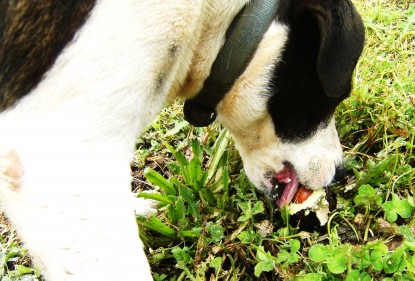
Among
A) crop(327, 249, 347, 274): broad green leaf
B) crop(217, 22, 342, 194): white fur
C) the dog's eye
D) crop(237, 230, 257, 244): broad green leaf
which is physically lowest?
the dog's eye

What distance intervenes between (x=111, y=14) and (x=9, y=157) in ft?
1.75

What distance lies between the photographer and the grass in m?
2.27

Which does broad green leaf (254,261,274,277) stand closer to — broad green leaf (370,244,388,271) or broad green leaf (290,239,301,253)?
broad green leaf (290,239,301,253)

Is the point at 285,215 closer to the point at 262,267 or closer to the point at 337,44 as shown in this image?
the point at 262,267

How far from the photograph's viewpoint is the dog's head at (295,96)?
2168 millimetres

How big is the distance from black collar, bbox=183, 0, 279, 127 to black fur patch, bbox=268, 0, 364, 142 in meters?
0.09

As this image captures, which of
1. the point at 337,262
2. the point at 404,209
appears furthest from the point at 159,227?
the point at 404,209

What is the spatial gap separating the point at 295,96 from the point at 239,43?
0.33 meters

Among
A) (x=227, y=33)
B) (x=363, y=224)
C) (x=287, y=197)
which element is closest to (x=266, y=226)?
(x=287, y=197)

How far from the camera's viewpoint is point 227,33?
2.16 m

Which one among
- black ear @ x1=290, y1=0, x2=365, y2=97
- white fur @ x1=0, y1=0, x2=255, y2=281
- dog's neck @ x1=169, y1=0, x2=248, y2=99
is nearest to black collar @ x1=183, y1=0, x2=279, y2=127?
dog's neck @ x1=169, y1=0, x2=248, y2=99

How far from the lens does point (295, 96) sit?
2.32 meters

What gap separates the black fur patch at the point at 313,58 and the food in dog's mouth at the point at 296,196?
304mm

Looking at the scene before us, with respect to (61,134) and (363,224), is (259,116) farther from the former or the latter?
(61,134)
